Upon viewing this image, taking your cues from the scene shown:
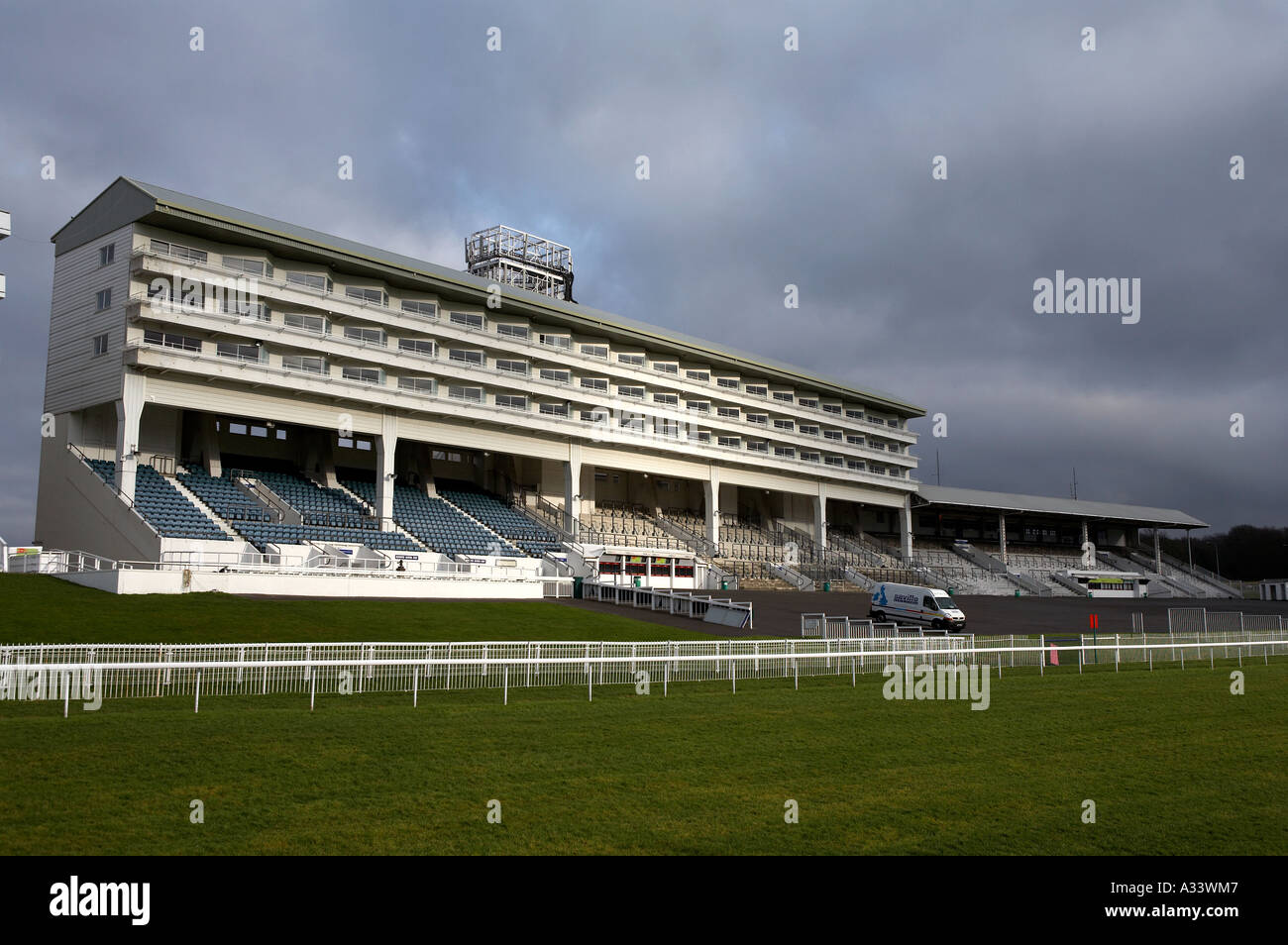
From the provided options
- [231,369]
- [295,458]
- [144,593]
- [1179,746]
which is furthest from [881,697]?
[295,458]

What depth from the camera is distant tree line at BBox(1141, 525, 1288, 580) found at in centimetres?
11562

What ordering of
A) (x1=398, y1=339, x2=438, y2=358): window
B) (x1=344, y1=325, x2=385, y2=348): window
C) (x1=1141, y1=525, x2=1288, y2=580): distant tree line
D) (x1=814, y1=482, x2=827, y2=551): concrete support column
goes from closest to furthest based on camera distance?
(x1=344, y1=325, x2=385, y2=348): window
(x1=398, y1=339, x2=438, y2=358): window
(x1=814, y1=482, x2=827, y2=551): concrete support column
(x1=1141, y1=525, x2=1288, y2=580): distant tree line

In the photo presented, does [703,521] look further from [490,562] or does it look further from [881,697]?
[881,697]

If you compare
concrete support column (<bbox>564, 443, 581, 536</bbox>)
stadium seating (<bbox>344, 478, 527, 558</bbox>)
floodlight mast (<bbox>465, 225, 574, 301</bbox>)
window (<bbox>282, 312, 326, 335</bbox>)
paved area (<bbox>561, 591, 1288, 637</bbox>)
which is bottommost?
paved area (<bbox>561, 591, 1288, 637</bbox>)

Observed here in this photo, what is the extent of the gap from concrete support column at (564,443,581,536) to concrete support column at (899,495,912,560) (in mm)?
36055

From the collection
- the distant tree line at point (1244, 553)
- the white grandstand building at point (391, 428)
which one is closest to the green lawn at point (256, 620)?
the white grandstand building at point (391, 428)

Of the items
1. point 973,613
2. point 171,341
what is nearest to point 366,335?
point 171,341

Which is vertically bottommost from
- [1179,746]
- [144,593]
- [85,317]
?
[1179,746]

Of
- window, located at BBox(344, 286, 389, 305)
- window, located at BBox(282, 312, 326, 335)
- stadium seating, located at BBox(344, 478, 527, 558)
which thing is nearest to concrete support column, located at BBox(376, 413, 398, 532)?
stadium seating, located at BBox(344, 478, 527, 558)

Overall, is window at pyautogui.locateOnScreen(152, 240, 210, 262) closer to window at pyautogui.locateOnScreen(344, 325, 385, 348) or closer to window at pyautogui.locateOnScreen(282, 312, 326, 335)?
window at pyautogui.locateOnScreen(282, 312, 326, 335)

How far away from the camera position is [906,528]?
80.6m

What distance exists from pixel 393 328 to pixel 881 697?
39.5 meters

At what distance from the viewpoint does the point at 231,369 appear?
41219 millimetres

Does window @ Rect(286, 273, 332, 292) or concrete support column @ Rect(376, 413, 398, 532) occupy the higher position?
window @ Rect(286, 273, 332, 292)
